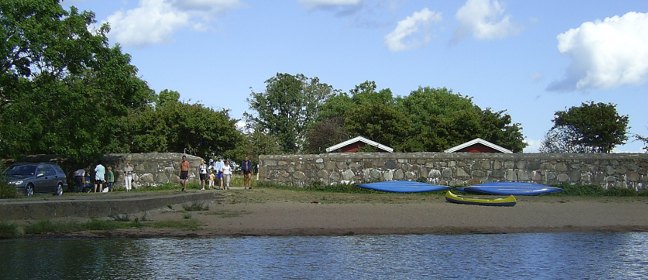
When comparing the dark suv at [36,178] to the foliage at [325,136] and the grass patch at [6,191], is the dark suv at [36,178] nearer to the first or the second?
the grass patch at [6,191]

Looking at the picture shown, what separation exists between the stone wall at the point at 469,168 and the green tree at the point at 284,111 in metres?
56.0

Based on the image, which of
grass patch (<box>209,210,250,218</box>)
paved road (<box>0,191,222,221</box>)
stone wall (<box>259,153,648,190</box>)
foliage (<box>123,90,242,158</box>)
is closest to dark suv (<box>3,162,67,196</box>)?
stone wall (<box>259,153,648,190</box>)

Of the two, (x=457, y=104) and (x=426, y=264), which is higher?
(x=457, y=104)

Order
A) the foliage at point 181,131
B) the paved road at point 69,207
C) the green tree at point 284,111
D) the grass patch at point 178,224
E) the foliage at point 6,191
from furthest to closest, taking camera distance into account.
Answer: the green tree at point 284,111 < the foliage at point 181,131 < the foliage at point 6,191 < the paved road at point 69,207 < the grass patch at point 178,224

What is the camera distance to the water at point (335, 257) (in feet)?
35.9

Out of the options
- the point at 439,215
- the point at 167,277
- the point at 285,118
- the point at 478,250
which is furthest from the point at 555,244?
the point at 285,118

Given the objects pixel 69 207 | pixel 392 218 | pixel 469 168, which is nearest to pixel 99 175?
pixel 469 168

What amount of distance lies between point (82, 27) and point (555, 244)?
26253 mm

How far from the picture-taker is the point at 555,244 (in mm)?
14695

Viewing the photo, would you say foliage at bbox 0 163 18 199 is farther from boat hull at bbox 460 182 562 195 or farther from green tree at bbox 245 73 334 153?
green tree at bbox 245 73 334 153

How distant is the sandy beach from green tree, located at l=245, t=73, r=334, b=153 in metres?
65.0

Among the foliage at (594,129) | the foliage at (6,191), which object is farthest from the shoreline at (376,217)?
the foliage at (594,129)

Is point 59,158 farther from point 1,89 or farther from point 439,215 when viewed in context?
point 439,215

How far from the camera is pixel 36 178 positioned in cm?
3123
